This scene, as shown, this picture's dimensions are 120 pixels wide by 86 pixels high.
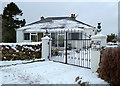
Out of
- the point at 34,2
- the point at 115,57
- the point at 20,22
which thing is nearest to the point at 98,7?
→ the point at 34,2

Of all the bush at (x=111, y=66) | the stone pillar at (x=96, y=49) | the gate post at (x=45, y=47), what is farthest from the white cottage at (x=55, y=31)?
the bush at (x=111, y=66)

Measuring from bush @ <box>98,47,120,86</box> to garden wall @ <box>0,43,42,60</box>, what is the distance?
246 inches

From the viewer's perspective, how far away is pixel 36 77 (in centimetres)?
596

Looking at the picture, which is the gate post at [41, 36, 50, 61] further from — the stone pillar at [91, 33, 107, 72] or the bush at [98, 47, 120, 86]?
the bush at [98, 47, 120, 86]

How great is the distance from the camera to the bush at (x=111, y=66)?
16.4ft

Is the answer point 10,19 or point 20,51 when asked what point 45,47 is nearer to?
point 20,51

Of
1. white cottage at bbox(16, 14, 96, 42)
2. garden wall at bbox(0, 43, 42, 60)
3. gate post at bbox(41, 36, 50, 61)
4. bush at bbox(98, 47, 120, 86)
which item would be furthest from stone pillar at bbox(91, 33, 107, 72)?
white cottage at bbox(16, 14, 96, 42)

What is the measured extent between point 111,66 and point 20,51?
715 centimetres

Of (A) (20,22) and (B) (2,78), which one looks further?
(A) (20,22)

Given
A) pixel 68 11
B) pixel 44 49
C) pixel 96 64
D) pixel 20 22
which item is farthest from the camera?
pixel 68 11

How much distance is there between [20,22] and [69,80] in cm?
2523

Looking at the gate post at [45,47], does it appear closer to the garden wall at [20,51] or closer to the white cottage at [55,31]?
the garden wall at [20,51]

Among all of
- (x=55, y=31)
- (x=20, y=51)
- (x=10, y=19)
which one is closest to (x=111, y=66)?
(x=20, y=51)

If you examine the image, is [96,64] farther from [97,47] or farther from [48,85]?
[48,85]
